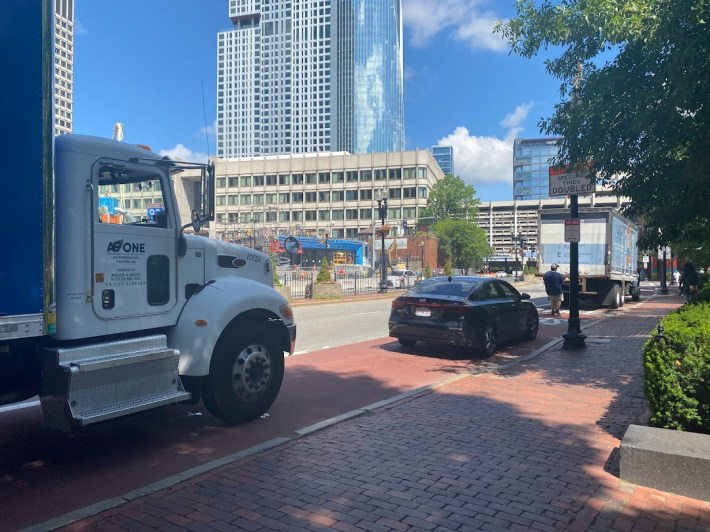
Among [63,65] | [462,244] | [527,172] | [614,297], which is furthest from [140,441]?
[527,172]

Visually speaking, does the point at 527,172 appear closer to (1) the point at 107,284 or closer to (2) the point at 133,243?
(2) the point at 133,243

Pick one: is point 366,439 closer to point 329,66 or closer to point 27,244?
point 27,244

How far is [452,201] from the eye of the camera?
98.4 meters

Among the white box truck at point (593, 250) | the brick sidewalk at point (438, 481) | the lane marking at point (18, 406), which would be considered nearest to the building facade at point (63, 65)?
the brick sidewalk at point (438, 481)

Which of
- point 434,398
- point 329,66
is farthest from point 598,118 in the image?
point 329,66

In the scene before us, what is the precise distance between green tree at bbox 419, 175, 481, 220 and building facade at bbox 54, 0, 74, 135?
93439 millimetres

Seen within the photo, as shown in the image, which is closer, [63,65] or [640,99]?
[63,65]

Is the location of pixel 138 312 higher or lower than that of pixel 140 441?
higher

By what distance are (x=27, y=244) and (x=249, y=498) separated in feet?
8.21

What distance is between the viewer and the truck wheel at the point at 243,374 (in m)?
5.69

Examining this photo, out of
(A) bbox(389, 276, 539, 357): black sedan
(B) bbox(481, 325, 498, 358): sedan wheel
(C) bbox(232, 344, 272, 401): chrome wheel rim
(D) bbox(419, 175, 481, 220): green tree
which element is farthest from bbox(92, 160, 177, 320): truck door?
(D) bbox(419, 175, 481, 220): green tree

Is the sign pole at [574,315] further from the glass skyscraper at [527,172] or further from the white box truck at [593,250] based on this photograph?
the glass skyscraper at [527,172]

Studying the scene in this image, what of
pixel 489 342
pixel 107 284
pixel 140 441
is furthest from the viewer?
Answer: pixel 489 342

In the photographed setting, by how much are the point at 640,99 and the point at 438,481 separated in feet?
17.6
